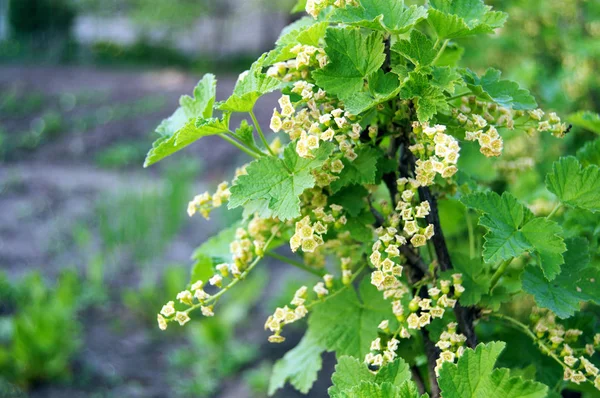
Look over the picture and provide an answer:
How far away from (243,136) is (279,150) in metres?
0.17

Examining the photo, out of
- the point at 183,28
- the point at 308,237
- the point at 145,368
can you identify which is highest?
the point at 308,237

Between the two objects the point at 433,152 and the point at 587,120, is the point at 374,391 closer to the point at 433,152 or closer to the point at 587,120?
the point at 433,152

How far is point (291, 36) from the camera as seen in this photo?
104 centimetres

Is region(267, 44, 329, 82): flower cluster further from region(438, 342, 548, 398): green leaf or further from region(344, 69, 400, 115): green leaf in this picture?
region(438, 342, 548, 398): green leaf

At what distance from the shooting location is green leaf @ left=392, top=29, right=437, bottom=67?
938 millimetres

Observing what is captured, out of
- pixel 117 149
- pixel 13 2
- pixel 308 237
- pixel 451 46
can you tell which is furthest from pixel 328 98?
pixel 13 2

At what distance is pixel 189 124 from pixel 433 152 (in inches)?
14.8

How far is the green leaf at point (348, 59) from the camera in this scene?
965mm

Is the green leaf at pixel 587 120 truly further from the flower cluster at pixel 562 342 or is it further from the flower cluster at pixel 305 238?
the flower cluster at pixel 305 238

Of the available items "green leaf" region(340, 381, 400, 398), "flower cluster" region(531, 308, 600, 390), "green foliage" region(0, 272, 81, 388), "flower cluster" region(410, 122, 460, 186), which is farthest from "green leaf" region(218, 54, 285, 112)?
"green foliage" region(0, 272, 81, 388)

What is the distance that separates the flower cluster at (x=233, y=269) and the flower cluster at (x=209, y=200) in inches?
2.8

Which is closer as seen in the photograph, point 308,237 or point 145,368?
point 308,237

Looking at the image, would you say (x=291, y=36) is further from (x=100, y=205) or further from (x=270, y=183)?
(x=100, y=205)

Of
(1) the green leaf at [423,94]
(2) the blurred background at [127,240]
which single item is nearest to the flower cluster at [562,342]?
(1) the green leaf at [423,94]
